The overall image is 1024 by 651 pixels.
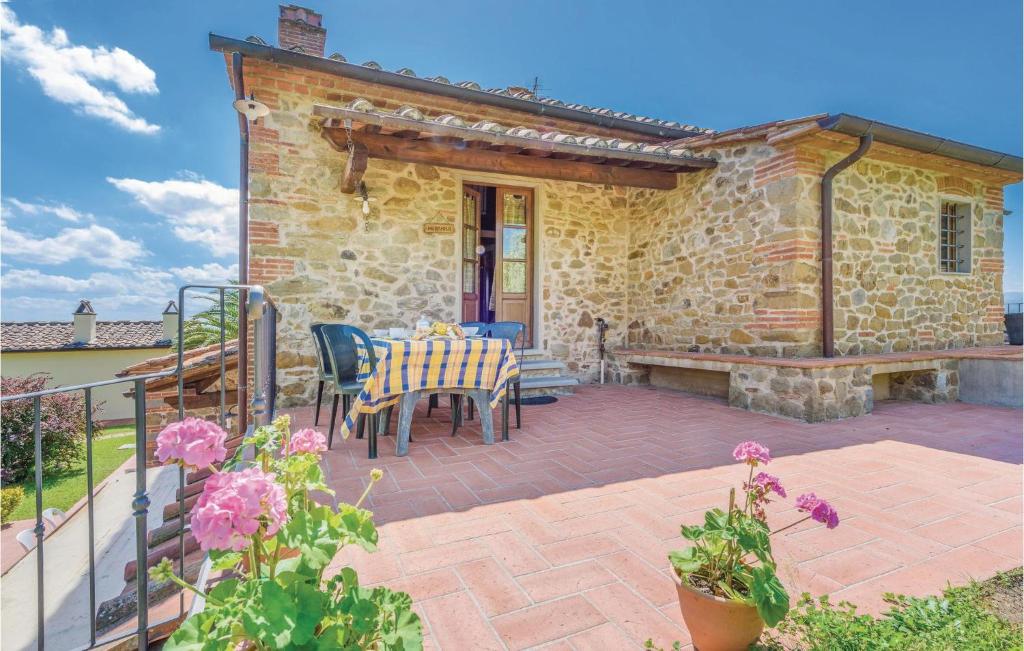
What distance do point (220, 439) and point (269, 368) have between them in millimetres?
2321

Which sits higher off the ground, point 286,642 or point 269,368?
point 269,368

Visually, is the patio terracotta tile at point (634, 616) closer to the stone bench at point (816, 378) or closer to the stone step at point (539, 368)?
the stone bench at point (816, 378)

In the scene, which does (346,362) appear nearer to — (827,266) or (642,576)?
(642,576)

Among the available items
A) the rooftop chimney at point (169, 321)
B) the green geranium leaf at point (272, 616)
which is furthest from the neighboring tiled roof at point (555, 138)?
the rooftop chimney at point (169, 321)

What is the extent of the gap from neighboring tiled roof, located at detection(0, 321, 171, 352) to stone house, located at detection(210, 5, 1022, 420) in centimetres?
2001

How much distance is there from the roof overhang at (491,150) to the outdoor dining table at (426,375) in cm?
209

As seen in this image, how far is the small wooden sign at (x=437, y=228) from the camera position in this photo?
5727mm

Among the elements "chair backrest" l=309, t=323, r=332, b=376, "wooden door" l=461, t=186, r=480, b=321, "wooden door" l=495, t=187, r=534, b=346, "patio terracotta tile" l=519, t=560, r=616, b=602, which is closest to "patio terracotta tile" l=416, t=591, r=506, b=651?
"patio terracotta tile" l=519, t=560, r=616, b=602

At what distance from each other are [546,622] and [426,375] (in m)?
2.16

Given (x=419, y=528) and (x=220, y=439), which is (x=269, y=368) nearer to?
(x=419, y=528)

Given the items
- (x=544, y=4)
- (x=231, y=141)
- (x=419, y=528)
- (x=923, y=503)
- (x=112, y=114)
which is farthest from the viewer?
(x=112, y=114)

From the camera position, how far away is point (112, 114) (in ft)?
65.8

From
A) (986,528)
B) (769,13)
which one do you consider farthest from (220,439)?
(769,13)

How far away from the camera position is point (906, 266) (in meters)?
5.68
